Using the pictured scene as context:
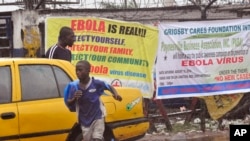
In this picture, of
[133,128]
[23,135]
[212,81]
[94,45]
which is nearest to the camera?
[23,135]

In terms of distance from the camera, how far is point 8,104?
671 cm

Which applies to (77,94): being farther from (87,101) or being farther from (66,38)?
(66,38)

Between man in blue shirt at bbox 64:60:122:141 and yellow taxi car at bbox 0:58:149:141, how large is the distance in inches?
10.2

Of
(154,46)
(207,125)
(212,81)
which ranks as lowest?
(207,125)

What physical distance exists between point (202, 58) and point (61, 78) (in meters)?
3.84

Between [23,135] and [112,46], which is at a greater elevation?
[112,46]

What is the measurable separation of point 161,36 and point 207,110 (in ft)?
5.47

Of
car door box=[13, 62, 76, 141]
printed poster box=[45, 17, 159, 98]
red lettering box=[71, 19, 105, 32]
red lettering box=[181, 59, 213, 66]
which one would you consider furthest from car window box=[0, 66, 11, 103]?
red lettering box=[181, 59, 213, 66]

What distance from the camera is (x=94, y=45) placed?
32.3 feet

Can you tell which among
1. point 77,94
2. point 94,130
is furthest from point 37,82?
point 94,130

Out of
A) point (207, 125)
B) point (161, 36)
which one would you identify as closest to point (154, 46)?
point (161, 36)

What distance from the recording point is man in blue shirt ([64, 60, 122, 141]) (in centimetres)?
667

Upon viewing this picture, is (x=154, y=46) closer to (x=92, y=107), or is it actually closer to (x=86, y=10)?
(x=86, y=10)

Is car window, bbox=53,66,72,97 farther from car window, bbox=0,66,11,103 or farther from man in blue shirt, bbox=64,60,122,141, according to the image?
car window, bbox=0,66,11,103
